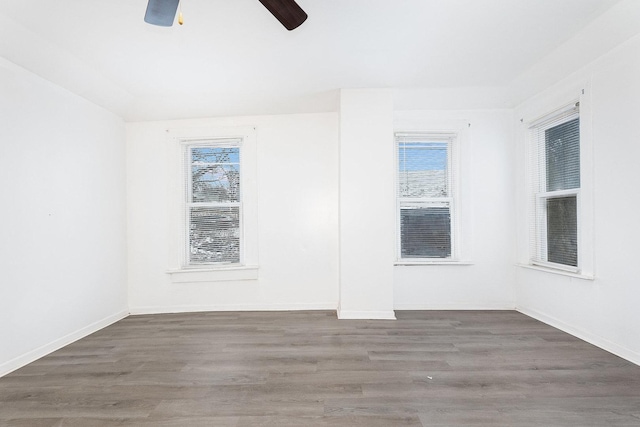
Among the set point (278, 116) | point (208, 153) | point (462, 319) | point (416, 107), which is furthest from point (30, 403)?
point (416, 107)

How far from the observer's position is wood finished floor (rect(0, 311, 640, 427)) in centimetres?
176

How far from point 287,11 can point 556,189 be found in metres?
3.18

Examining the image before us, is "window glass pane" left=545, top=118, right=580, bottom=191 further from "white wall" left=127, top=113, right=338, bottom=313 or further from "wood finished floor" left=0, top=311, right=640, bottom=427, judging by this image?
"white wall" left=127, top=113, right=338, bottom=313

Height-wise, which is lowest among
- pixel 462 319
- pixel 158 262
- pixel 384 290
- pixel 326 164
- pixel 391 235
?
pixel 462 319

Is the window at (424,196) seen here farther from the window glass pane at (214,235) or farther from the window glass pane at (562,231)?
the window glass pane at (214,235)

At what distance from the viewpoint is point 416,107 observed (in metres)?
3.76

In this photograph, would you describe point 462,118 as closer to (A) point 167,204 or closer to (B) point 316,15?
(B) point 316,15

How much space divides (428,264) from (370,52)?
246 cm

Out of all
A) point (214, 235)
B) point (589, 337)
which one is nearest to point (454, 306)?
point (589, 337)

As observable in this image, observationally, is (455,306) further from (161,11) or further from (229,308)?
(161,11)

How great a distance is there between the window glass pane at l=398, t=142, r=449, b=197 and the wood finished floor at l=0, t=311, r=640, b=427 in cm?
163

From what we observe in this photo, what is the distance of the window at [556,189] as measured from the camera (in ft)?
9.96

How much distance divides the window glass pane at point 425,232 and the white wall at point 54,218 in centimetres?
346

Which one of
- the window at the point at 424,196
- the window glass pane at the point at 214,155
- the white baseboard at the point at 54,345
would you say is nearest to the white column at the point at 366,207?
the window at the point at 424,196
